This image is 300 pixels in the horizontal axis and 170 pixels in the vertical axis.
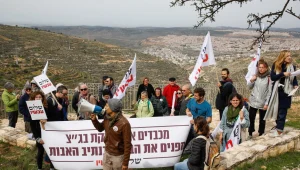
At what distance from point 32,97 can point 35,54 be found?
52.9m

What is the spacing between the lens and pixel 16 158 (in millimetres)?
7426

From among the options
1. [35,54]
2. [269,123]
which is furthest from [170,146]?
[35,54]

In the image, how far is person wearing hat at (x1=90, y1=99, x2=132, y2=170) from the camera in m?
4.48

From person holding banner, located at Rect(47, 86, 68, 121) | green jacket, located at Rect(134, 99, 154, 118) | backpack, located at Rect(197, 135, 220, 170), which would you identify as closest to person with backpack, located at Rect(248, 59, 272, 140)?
green jacket, located at Rect(134, 99, 154, 118)

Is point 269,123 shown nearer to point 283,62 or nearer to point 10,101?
point 283,62

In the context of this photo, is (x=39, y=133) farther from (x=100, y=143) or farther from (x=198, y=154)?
(x=198, y=154)

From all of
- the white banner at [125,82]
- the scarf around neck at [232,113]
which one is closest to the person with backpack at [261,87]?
the scarf around neck at [232,113]

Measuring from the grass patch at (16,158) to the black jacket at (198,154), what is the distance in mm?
3588

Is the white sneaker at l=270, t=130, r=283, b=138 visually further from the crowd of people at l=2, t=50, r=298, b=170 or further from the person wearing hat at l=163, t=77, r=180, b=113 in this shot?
the person wearing hat at l=163, t=77, r=180, b=113

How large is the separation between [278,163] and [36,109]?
492 centimetres

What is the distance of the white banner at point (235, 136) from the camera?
20.0 ft

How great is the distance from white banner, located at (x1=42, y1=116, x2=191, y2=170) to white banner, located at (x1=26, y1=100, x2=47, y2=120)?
31cm

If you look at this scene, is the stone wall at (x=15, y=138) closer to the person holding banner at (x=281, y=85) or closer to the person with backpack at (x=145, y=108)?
the person with backpack at (x=145, y=108)

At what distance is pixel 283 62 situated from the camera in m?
6.41
